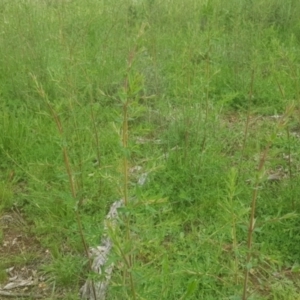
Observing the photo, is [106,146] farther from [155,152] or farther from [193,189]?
[193,189]

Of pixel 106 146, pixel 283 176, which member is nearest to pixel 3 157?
pixel 106 146

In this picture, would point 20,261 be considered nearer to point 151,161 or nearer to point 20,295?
point 20,295

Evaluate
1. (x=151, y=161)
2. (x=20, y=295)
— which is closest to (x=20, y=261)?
(x=20, y=295)

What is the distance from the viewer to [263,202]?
10.9 ft

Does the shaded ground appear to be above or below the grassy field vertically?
below

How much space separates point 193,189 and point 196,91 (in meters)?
0.68

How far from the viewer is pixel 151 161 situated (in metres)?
2.01

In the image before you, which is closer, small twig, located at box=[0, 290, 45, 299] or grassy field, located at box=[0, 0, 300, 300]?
grassy field, located at box=[0, 0, 300, 300]

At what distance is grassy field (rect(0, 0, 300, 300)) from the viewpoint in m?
2.07

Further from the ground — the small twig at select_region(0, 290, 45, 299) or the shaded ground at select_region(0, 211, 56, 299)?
the small twig at select_region(0, 290, 45, 299)

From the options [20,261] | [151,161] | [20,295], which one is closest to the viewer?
[151,161]

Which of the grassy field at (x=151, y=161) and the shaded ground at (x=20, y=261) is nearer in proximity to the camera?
the grassy field at (x=151, y=161)

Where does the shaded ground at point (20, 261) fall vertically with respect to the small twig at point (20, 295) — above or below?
below

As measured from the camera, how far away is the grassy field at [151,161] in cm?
207
